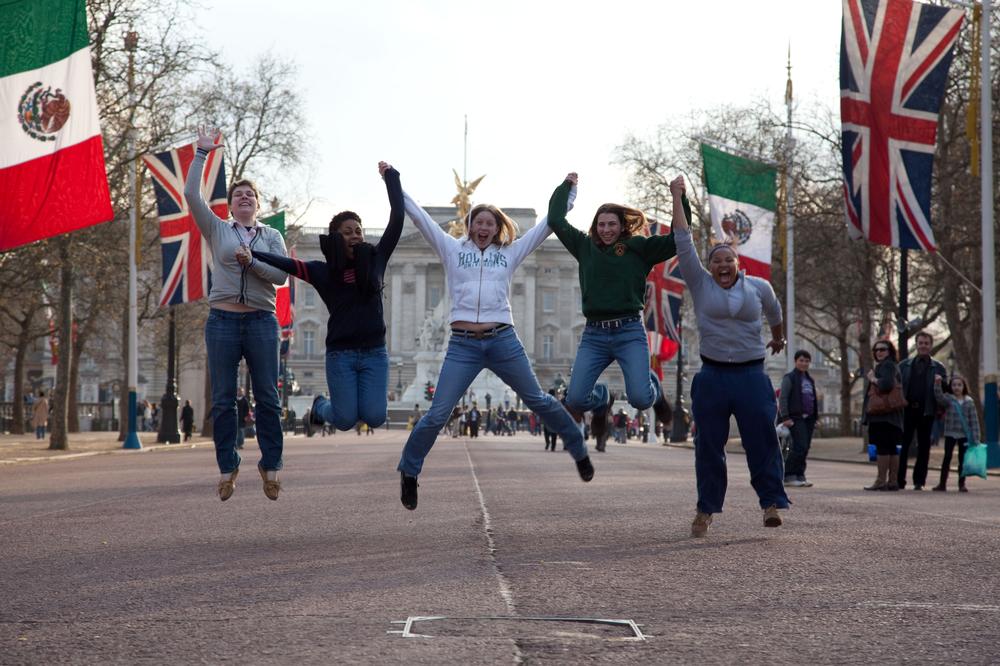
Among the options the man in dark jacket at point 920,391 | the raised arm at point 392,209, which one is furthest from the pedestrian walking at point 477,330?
the man in dark jacket at point 920,391

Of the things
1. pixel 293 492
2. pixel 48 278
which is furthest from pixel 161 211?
pixel 293 492

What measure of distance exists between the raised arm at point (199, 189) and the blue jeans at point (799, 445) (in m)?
9.67

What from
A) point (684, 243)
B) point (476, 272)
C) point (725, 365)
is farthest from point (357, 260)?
point (725, 365)

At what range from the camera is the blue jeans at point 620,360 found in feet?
31.9

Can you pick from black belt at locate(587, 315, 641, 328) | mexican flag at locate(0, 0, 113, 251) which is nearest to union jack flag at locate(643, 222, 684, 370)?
mexican flag at locate(0, 0, 113, 251)

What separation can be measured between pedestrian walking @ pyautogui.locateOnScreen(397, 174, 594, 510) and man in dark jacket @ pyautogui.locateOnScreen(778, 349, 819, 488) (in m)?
8.32

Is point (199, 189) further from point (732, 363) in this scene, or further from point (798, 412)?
point (798, 412)

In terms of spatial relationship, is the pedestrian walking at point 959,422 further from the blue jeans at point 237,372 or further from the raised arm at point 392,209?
the blue jeans at point 237,372

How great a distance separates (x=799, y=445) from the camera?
17609mm

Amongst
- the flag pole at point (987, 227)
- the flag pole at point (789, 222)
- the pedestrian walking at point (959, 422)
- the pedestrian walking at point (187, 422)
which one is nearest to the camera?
the pedestrian walking at point (959, 422)

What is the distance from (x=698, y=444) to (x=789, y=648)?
14.7ft

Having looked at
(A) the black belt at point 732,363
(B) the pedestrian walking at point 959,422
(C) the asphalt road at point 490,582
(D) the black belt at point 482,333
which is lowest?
(C) the asphalt road at point 490,582

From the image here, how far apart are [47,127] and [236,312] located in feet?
34.9

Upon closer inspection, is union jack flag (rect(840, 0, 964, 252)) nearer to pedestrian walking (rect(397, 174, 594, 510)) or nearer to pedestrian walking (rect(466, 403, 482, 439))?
pedestrian walking (rect(397, 174, 594, 510))
